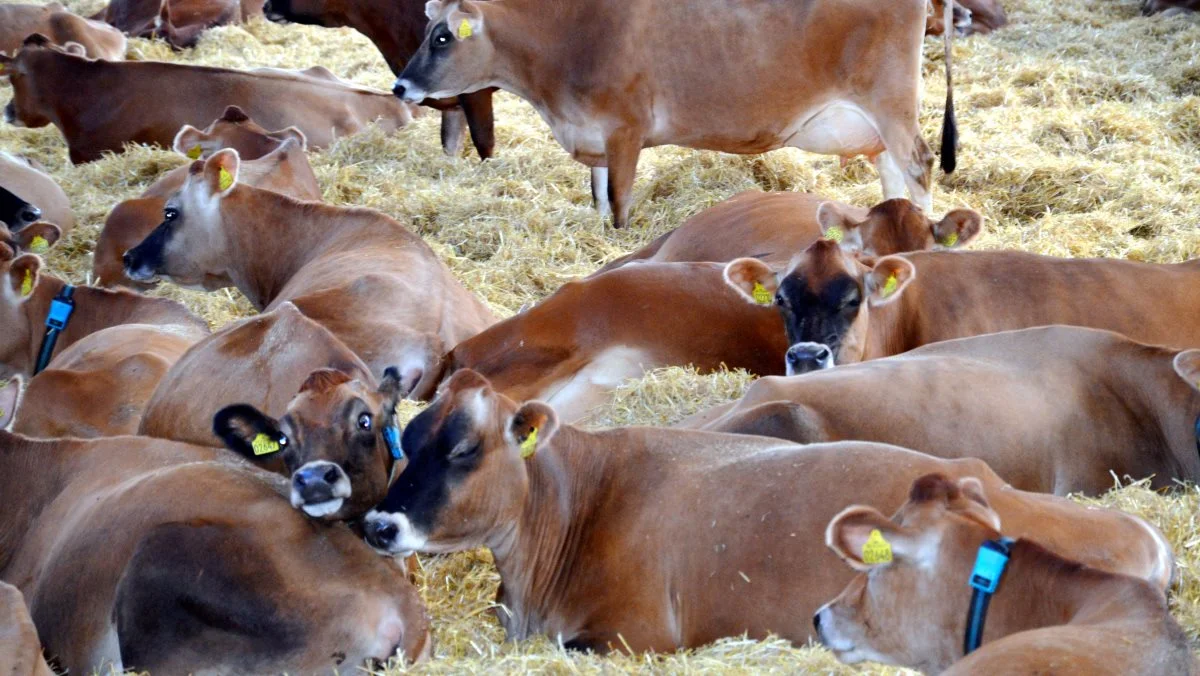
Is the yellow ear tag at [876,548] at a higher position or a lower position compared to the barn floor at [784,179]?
higher

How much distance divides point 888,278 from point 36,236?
16.3ft

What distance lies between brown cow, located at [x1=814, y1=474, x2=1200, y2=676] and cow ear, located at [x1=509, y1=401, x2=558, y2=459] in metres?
1.24

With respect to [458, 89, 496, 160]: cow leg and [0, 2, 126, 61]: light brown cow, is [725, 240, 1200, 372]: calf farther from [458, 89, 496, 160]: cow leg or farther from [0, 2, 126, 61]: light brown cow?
[0, 2, 126, 61]: light brown cow

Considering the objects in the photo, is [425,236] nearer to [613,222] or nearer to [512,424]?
[613,222]

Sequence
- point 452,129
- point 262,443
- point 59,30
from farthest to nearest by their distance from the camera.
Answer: point 59,30
point 452,129
point 262,443

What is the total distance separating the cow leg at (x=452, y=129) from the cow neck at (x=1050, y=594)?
27.7ft

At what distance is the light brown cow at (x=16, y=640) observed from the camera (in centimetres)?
449

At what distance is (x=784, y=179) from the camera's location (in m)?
10.8

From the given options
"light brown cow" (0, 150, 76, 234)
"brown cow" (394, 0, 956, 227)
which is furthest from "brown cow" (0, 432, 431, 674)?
"light brown cow" (0, 150, 76, 234)

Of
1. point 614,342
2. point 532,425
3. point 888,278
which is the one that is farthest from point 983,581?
point 614,342

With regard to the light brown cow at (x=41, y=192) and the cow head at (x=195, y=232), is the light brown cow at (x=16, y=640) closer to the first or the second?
the cow head at (x=195, y=232)

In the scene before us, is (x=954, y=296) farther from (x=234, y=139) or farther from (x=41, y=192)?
(x=41, y=192)

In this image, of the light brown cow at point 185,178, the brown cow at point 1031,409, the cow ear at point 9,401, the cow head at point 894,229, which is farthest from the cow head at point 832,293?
the light brown cow at point 185,178

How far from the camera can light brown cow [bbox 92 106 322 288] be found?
9.72 m
